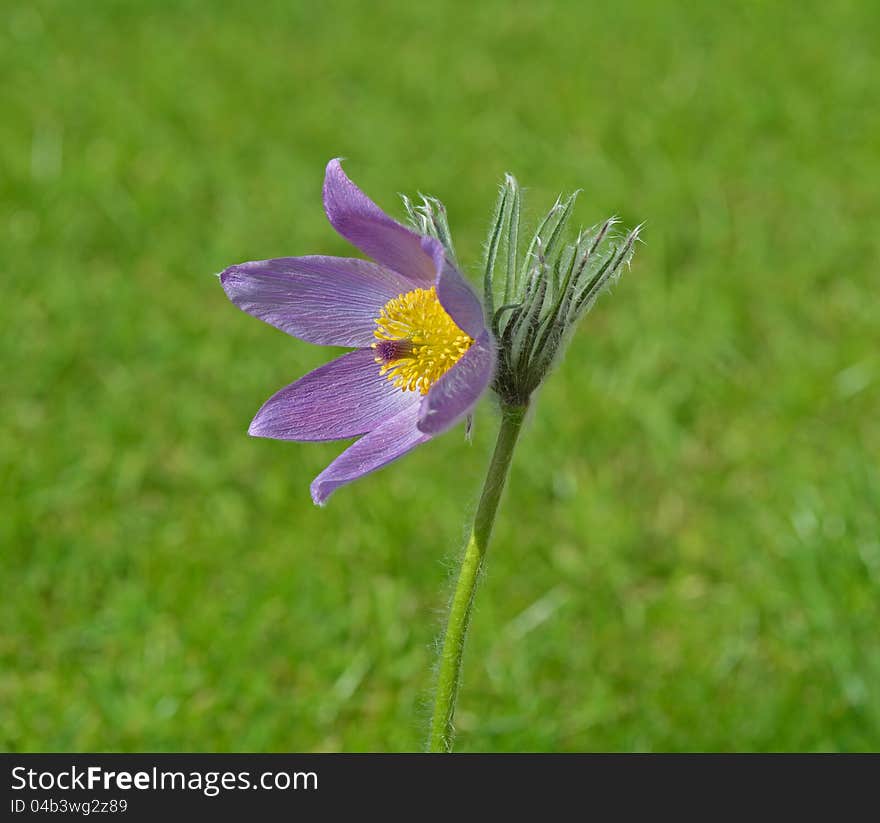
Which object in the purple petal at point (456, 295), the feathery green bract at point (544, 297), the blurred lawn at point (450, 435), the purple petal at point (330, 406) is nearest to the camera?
the purple petal at point (456, 295)

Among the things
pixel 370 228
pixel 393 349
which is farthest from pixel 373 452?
pixel 370 228

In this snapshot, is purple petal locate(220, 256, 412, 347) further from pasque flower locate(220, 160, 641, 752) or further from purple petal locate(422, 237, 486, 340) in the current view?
purple petal locate(422, 237, 486, 340)

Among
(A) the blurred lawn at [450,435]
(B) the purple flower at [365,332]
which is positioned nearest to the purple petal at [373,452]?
(B) the purple flower at [365,332]

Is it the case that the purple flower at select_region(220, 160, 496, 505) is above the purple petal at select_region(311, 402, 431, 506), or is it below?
above

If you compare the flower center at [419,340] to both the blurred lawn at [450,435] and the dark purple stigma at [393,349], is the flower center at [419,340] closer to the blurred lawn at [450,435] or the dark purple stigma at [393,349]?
the dark purple stigma at [393,349]

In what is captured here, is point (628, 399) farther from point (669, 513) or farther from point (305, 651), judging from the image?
point (305, 651)

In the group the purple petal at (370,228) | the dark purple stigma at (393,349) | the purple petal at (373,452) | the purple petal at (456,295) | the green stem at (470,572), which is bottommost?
the green stem at (470,572)

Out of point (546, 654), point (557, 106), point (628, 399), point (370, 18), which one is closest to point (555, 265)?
point (546, 654)

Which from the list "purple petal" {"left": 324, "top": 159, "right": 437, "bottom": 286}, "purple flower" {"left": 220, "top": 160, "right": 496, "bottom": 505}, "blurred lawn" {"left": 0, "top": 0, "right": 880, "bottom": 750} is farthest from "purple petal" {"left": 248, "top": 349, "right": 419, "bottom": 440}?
"blurred lawn" {"left": 0, "top": 0, "right": 880, "bottom": 750}

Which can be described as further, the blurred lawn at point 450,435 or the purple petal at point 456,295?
the blurred lawn at point 450,435
